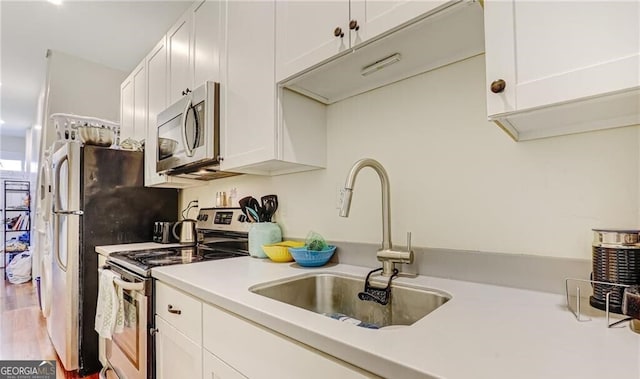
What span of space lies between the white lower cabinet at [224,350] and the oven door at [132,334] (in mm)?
73

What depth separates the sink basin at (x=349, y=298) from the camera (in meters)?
1.02

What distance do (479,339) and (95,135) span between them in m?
2.65

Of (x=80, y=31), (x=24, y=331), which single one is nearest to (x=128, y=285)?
(x=24, y=331)

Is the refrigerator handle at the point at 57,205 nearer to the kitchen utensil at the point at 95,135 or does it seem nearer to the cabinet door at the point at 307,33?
the kitchen utensil at the point at 95,135

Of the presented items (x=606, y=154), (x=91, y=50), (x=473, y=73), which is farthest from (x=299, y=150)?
(x=91, y=50)

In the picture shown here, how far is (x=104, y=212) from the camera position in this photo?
2.23 m

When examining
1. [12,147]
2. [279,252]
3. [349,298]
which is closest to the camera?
[349,298]

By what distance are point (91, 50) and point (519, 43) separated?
405 centimetres

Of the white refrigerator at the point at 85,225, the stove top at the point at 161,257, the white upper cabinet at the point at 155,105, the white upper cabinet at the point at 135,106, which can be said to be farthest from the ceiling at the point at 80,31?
the stove top at the point at 161,257

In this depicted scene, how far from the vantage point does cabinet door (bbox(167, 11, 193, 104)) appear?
1.91 meters

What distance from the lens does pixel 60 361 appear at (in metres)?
2.31

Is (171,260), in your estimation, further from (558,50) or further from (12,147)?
(12,147)

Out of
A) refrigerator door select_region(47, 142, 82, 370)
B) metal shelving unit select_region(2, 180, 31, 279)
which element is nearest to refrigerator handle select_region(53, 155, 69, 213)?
refrigerator door select_region(47, 142, 82, 370)

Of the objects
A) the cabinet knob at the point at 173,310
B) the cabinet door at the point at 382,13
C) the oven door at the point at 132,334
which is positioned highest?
the cabinet door at the point at 382,13
